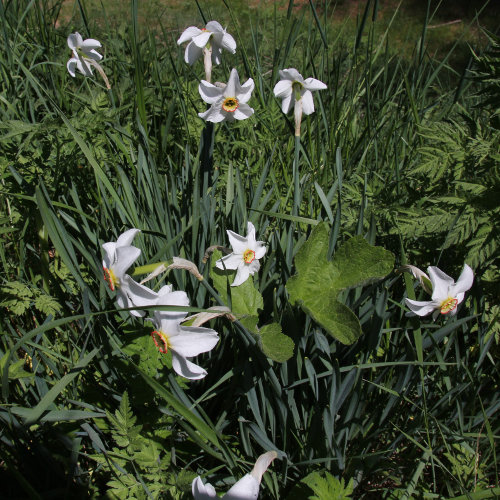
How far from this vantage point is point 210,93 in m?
1.37

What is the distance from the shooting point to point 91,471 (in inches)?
52.6

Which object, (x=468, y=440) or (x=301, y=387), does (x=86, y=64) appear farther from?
(x=468, y=440)

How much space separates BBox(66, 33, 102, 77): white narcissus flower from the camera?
1.86 m

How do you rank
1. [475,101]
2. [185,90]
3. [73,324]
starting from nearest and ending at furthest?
[73,324] < [185,90] < [475,101]

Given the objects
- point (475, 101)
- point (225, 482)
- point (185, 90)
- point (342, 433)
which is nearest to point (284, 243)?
point (342, 433)

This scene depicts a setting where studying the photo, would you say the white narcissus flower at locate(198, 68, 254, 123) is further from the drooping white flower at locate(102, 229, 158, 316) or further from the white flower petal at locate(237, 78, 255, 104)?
the drooping white flower at locate(102, 229, 158, 316)

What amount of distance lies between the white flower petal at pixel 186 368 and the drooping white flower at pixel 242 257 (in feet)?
0.98

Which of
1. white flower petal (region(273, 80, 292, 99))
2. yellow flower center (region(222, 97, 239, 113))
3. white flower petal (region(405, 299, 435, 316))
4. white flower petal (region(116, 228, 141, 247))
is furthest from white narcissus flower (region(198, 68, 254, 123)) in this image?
white flower petal (region(405, 299, 435, 316))

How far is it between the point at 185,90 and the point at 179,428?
150 cm

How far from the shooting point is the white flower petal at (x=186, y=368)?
0.98 metres

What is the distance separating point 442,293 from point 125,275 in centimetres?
74

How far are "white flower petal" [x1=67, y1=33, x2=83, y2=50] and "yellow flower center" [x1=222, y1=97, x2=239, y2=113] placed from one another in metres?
0.91

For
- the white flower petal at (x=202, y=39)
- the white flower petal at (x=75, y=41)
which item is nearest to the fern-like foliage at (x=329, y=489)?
the white flower petal at (x=202, y=39)

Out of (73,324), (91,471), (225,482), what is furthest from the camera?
(73,324)
